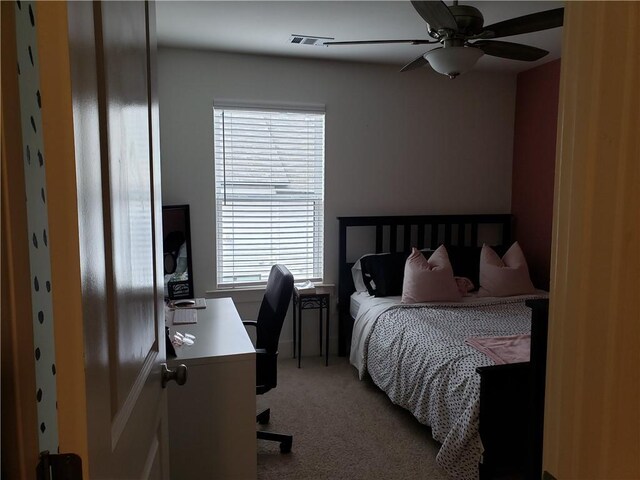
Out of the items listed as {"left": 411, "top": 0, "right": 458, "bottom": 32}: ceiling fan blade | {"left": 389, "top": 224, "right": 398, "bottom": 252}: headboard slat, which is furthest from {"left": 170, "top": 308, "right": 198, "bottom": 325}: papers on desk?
{"left": 389, "top": 224, "right": 398, "bottom": 252}: headboard slat

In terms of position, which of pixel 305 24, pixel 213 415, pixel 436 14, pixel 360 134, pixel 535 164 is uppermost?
pixel 305 24

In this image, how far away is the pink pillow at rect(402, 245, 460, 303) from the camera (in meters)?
3.52

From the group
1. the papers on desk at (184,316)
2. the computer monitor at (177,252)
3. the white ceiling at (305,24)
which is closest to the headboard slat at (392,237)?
the white ceiling at (305,24)

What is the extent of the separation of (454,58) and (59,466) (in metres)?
2.19

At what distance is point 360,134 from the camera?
13.5 ft

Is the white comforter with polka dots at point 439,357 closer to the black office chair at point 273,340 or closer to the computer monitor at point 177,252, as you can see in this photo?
the black office chair at point 273,340

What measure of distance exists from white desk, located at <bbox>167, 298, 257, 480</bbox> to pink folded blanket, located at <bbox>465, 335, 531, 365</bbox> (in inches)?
48.9

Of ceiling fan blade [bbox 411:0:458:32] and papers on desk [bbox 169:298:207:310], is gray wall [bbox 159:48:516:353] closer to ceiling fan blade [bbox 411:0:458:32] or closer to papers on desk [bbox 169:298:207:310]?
papers on desk [bbox 169:298:207:310]

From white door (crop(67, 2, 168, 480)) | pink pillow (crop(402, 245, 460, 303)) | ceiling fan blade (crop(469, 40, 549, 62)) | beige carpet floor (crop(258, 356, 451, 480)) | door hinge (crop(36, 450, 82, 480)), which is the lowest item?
beige carpet floor (crop(258, 356, 451, 480))

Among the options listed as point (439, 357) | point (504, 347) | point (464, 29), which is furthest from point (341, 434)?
point (464, 29)

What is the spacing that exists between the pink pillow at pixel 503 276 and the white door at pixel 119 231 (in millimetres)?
3151

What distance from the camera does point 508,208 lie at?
4578mm

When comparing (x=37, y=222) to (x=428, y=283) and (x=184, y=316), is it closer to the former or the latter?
(x=184, y=316)

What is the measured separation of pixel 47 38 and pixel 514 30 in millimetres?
2151
